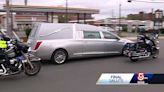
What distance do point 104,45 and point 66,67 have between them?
9.33 feet

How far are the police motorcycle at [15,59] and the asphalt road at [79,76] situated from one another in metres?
0.24

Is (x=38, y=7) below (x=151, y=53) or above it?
above

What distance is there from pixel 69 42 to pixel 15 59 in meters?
3.85

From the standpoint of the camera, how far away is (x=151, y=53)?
44.6 feet

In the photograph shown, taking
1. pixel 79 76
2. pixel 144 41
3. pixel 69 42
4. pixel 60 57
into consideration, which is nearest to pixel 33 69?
pixel 79 76

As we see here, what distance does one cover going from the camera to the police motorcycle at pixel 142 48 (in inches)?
510

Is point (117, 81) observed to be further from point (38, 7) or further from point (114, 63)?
point (38, 7)

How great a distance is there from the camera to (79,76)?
9633 mm

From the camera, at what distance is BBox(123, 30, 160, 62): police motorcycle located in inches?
510

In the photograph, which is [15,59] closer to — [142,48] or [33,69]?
[33,69]

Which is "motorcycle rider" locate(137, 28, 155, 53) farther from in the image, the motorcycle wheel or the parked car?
the motorcycle wheel

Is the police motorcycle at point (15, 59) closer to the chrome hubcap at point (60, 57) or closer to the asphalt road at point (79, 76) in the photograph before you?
the asphalt road at point (79, 76)

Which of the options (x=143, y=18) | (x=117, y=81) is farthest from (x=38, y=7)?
(x=143, y=18)

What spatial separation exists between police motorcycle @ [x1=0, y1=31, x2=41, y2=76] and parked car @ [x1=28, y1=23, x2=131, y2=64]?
2.32 metres
